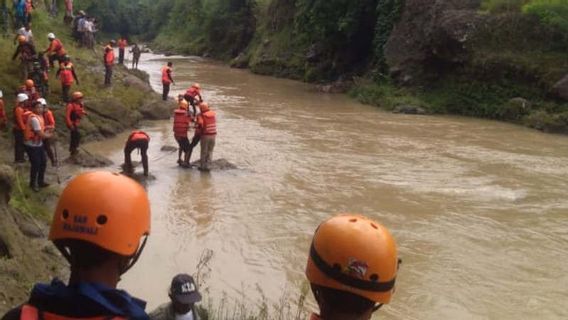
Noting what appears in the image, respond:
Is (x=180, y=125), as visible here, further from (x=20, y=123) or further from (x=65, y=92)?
(x=65, y=92)

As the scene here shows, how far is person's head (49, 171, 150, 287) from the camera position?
2.23 m

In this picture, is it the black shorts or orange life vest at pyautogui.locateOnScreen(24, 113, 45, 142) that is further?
the black shorts

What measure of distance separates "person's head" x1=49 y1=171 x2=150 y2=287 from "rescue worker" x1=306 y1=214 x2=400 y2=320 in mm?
712

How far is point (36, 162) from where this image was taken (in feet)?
35.0

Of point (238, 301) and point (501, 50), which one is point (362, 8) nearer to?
point (501, 50)

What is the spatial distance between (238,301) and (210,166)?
23.5 feet

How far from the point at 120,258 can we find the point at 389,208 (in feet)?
32.2

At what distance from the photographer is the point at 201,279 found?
26.1ft

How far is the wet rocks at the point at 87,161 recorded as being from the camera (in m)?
13.9

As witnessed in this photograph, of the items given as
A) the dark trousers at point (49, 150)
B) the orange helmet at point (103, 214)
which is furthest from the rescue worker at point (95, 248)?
the dark trousers at point (49, 150)

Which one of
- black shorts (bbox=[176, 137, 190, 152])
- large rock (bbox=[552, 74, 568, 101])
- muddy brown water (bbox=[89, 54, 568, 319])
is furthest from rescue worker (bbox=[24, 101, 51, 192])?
large rock (bbox=[552, 74, 568, 101])

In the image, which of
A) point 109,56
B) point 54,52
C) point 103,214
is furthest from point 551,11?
point 103,214

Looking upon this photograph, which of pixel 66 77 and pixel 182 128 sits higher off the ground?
pixel 66 77

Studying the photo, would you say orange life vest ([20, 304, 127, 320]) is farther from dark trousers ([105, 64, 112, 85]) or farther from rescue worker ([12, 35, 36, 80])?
dark trousers ([105, 64, 112, 85])
